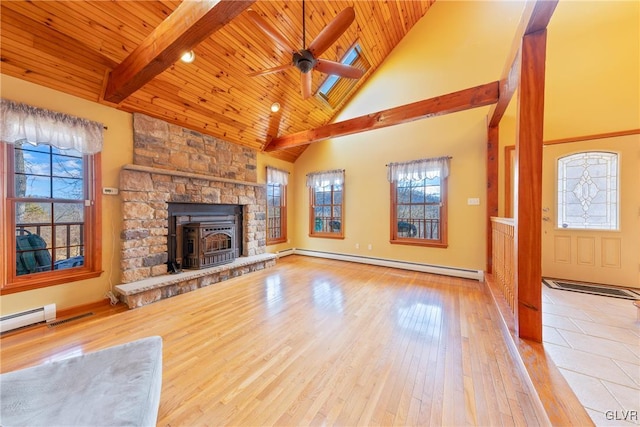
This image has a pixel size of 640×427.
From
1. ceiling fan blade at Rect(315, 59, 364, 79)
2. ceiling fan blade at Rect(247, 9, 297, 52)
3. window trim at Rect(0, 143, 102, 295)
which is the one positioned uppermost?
ceiling fan blade at Rect(247, 9, 297, 52)

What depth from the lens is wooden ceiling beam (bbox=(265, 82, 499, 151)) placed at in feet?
9.38

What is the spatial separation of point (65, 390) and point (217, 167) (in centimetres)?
365

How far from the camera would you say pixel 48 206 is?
8.22ft

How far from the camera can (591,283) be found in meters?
3.25

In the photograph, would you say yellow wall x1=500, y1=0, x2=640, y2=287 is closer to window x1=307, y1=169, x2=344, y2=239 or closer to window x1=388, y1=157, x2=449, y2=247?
window x1=388, y1=157, x2=449, y2=247

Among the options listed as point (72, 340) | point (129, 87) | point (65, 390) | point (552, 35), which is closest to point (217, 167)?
point (129, 87)

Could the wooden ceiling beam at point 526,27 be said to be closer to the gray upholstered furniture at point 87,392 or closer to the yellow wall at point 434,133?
the yellow wall at point 434,133

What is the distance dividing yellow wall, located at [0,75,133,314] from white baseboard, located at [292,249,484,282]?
3837mm

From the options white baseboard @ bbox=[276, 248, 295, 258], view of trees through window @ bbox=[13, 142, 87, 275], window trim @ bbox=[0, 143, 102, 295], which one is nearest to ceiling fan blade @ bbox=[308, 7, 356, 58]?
window trim @ bbox=[0, 143, 102, 295]

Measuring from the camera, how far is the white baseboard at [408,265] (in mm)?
3857

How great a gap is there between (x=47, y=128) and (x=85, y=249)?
55.6 inches

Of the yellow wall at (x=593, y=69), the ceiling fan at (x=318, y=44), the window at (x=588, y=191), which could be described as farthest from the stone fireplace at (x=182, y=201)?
the yellow wall at (x=593, y=69)

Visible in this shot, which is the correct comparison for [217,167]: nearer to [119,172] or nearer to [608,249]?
[119,172]

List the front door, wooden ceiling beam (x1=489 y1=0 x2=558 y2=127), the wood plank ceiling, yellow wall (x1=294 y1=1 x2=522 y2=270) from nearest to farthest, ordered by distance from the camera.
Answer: wooden ceiling beam (x1=489 y1=0 x2=558 y2=127) < the wood plank ceiling < the front door < yellow wall (x1=294 y1=1 x2=522 y2=270)
